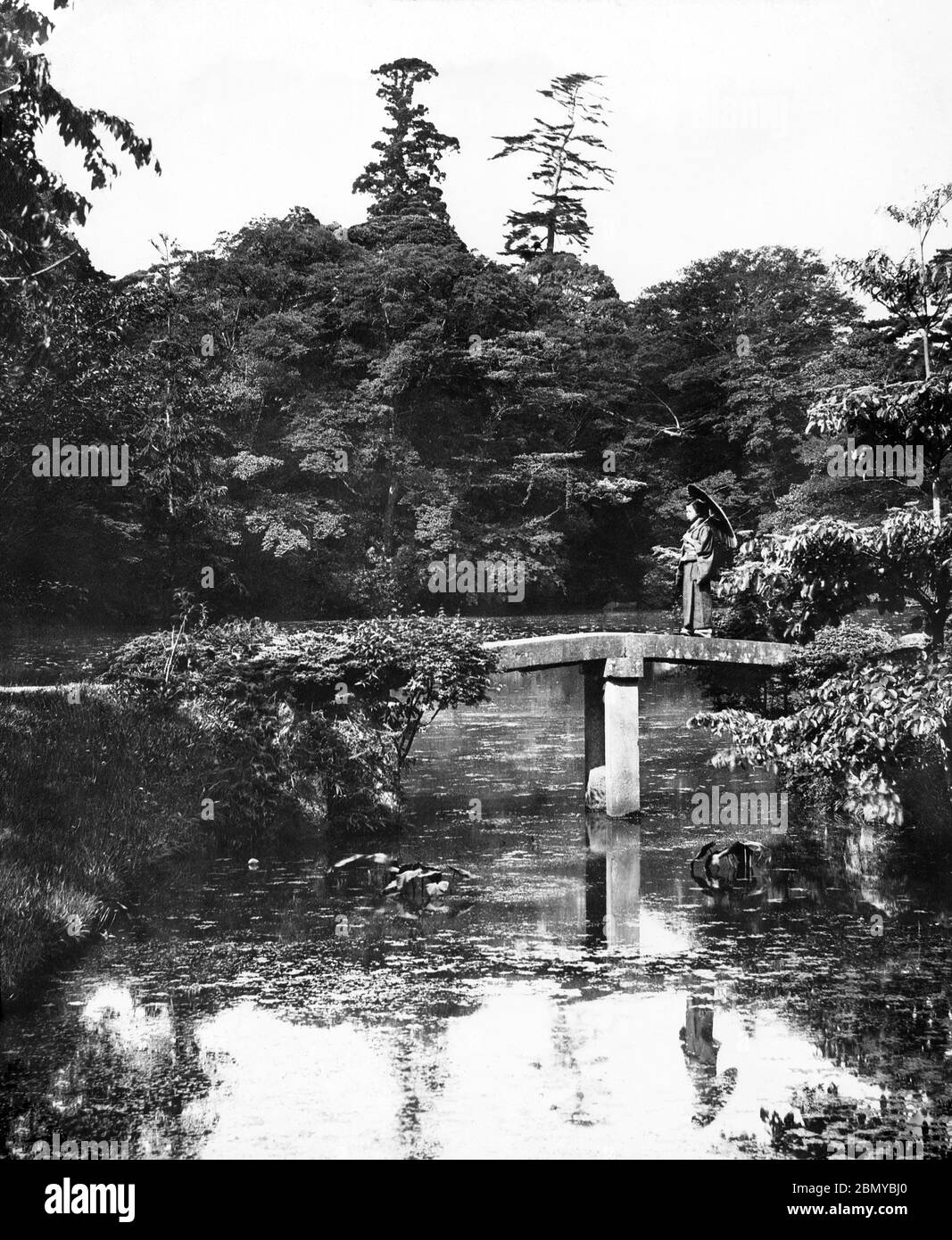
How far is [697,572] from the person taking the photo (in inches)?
636

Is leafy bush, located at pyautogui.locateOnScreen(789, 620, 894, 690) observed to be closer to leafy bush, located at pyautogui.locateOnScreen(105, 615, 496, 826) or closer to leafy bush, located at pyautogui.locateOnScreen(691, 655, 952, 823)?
leafy bush, located at pyautogui.locateOnScreen(691, 655, 952, 823)

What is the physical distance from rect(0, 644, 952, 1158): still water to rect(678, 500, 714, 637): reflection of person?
2.99 metres

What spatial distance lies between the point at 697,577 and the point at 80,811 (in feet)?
24.6

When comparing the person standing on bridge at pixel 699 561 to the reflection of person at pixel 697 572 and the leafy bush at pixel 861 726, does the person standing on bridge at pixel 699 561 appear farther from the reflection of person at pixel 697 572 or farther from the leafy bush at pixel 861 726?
the leafy bush at pixel 861 726

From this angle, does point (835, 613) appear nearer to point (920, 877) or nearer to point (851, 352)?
point (920, 877)

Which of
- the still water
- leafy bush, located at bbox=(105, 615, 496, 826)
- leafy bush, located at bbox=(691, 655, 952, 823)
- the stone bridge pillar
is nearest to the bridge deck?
the stone bridge pillar

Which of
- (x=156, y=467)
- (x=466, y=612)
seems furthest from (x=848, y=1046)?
(x=466, y=612)

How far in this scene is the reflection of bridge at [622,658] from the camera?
15.1 meters

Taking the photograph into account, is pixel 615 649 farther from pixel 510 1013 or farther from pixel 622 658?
pixel 510 1013

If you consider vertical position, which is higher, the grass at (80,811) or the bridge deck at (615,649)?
the bridge deck at (615,649)

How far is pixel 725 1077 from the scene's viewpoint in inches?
284

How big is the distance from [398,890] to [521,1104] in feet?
17.2

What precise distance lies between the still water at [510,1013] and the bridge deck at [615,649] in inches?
83.4

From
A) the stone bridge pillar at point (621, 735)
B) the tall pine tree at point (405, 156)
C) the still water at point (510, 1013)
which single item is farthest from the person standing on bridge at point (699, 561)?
the tall pine tree at point (405, 156)
